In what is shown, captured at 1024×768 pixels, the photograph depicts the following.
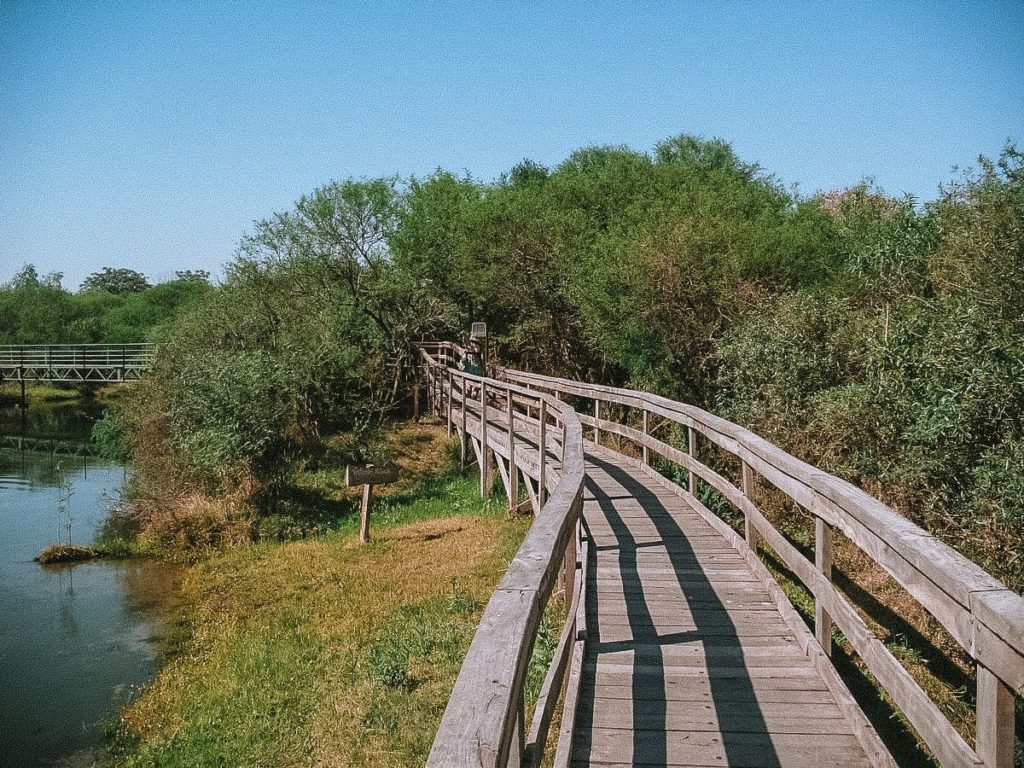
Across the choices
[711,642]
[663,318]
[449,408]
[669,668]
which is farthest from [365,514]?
[669,668]

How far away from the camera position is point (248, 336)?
23.2 m

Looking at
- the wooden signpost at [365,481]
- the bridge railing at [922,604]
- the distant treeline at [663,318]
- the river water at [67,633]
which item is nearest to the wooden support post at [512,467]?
the wooden signpost at [365,481]

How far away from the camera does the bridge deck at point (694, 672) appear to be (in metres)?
3.48

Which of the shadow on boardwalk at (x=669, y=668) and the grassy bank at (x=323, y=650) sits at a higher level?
the shadow on boardwalk at (x=669, y=668)

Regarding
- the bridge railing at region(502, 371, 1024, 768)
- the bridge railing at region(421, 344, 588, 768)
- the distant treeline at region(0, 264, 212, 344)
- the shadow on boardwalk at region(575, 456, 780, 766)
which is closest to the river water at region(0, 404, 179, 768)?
the shadow on boardwalk at region(575, 456, 780, 766)

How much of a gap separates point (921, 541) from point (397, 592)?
932 centimetres

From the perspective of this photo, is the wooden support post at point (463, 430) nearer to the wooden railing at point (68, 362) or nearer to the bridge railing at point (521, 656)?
the bridge railing at point (521, 656)

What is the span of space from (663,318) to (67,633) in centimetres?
1127

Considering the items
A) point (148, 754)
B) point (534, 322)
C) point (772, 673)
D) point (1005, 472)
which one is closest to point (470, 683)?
point (772, 673)

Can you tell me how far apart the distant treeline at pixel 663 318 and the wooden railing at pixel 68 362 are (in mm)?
27760

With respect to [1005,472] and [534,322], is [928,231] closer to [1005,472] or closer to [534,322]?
[1005,472]

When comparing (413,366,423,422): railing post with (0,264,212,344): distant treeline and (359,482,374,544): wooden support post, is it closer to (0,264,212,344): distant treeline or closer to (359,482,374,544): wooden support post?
(359,482,374,544): wooden support post

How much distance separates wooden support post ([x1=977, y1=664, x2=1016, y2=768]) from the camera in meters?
2.03

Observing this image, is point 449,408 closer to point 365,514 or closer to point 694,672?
point 365,514
